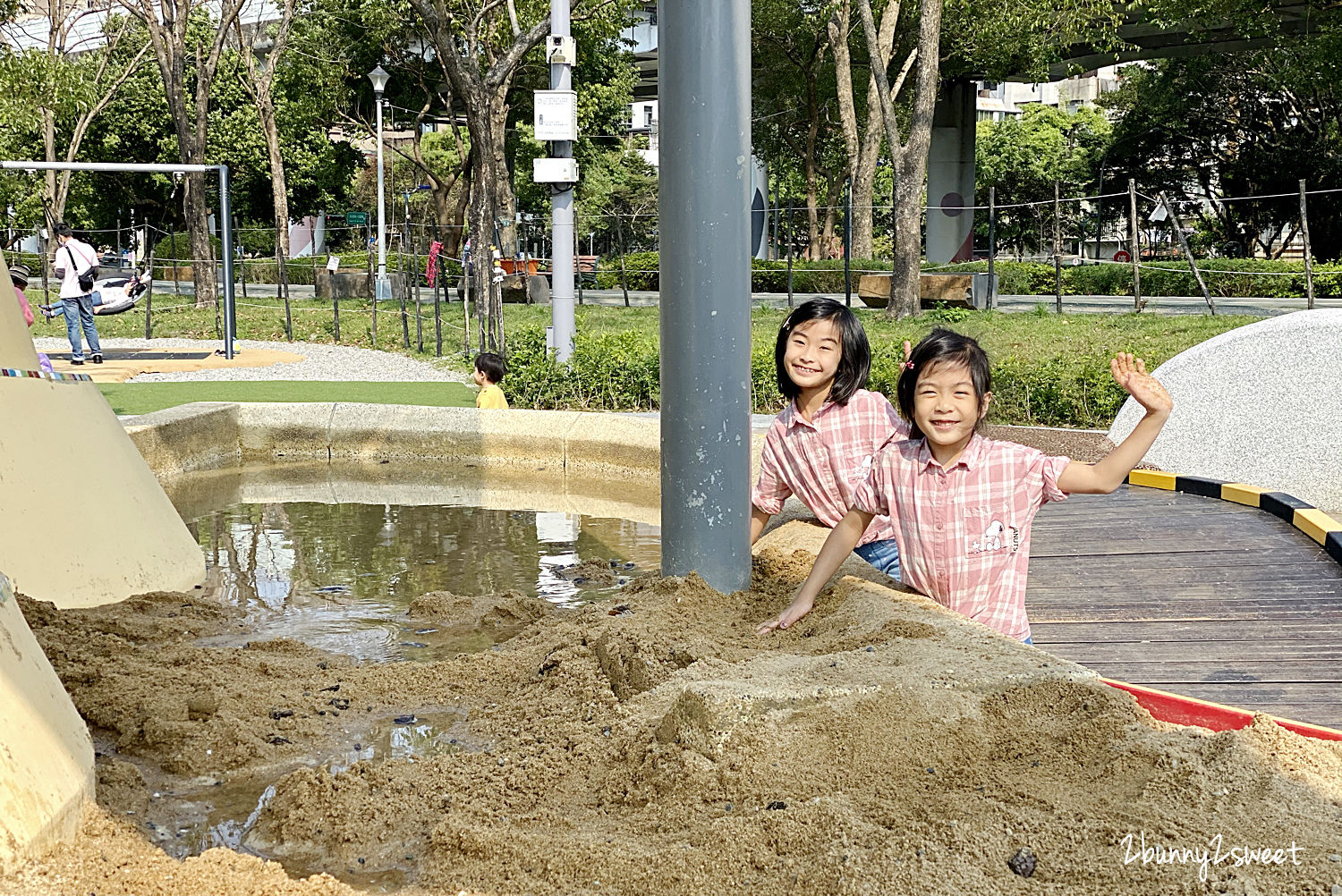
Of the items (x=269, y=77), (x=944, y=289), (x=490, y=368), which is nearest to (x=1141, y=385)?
(x=490, y=368)

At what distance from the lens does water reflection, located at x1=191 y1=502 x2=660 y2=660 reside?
204 inches

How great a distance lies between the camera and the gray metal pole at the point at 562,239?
39.7 feet

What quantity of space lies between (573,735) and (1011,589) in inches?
56.8

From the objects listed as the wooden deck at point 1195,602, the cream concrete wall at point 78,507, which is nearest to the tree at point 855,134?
the wooden deck at point 1195,602

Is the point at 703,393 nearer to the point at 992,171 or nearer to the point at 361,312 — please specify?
the point at 361,312

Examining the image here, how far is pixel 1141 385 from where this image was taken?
11.9 ft

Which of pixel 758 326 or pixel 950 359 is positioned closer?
pixel 950 359

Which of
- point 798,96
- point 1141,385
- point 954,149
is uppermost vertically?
point 798,96

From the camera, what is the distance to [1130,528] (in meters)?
5.88

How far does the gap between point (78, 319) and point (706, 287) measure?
572 inches

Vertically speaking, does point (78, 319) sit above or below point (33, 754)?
above

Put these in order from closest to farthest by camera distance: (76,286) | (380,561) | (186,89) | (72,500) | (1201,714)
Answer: (1201,714) < (72,500) < (380,561) < (76,286) < (186,89)

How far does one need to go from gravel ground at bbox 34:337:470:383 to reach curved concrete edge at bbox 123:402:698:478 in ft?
16.6

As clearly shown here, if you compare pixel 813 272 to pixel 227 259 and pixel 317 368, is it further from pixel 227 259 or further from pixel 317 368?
pixel 317 368
